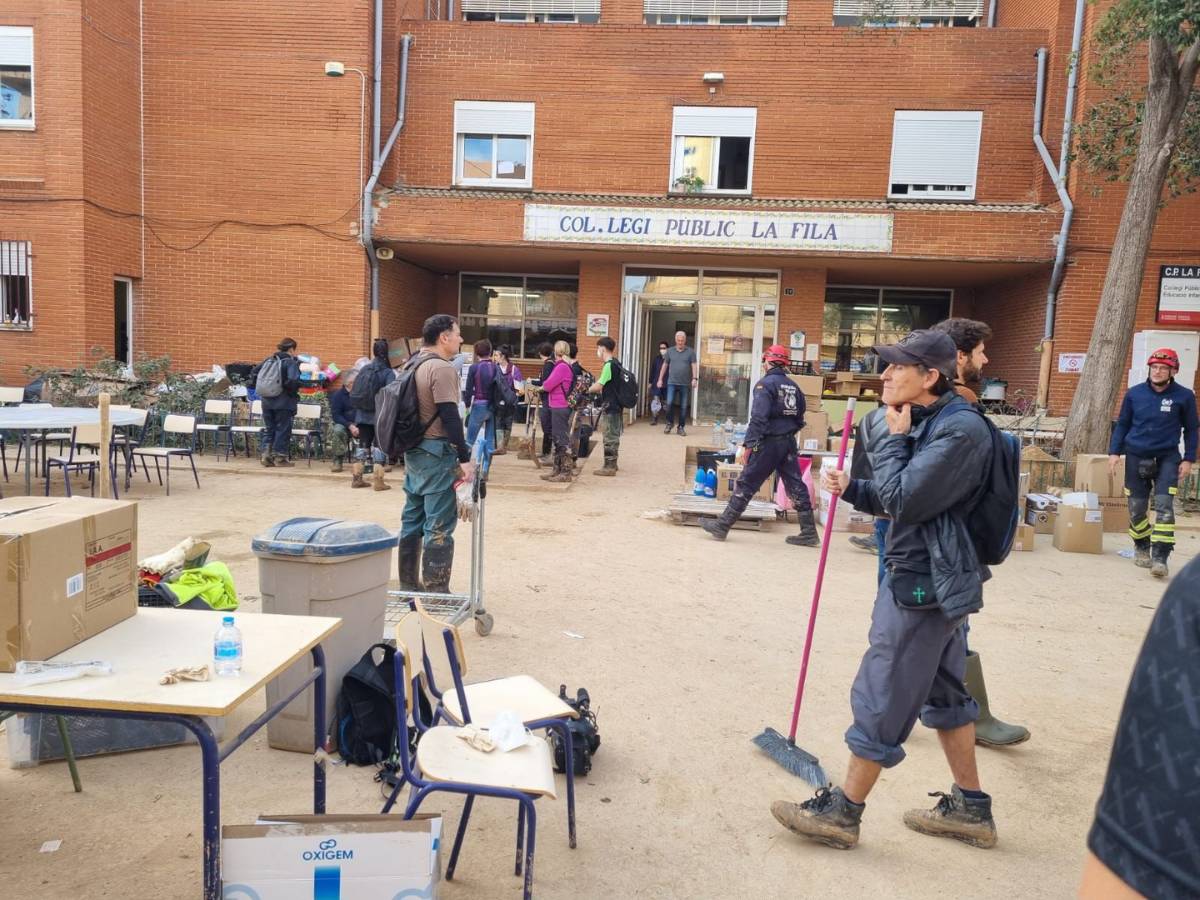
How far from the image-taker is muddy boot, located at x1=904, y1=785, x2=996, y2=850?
329 centimetres

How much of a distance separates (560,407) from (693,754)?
7766 millimetres

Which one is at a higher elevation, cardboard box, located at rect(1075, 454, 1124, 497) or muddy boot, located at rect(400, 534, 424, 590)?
cardboard box, located at rect(1075, 454, 1124, 497)

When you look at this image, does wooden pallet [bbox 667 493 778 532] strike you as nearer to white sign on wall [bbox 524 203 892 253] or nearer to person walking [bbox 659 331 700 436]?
person walking [bbox 659 331 700 436]

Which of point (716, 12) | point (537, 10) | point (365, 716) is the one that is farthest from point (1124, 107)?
point (365, 716)

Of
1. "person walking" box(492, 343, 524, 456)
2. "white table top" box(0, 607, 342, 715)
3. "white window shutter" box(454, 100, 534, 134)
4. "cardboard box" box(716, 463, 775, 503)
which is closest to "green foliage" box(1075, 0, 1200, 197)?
"cardboard box" box(716, 463, 775, 503)

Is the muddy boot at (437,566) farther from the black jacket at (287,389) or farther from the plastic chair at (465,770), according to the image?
the black jacket at (287,389)

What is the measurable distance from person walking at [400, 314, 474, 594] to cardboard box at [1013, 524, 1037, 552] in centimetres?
620

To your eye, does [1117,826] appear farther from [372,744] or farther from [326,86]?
[326,86]

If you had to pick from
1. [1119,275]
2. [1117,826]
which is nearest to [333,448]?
[1119,275]

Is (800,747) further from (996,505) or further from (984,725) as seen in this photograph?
(996,505)

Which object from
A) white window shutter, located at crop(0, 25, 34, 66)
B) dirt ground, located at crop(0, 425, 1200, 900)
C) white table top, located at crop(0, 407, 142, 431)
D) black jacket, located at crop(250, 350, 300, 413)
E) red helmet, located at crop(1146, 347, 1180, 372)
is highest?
white window shutter, located at crop(0, 25, 34, 66)

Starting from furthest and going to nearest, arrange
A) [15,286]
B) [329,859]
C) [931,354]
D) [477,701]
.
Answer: [15,286] → [477,701] → [931,354] → [329,859]

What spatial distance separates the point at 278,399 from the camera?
1191cm

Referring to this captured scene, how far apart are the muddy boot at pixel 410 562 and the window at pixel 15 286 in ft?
40.5
